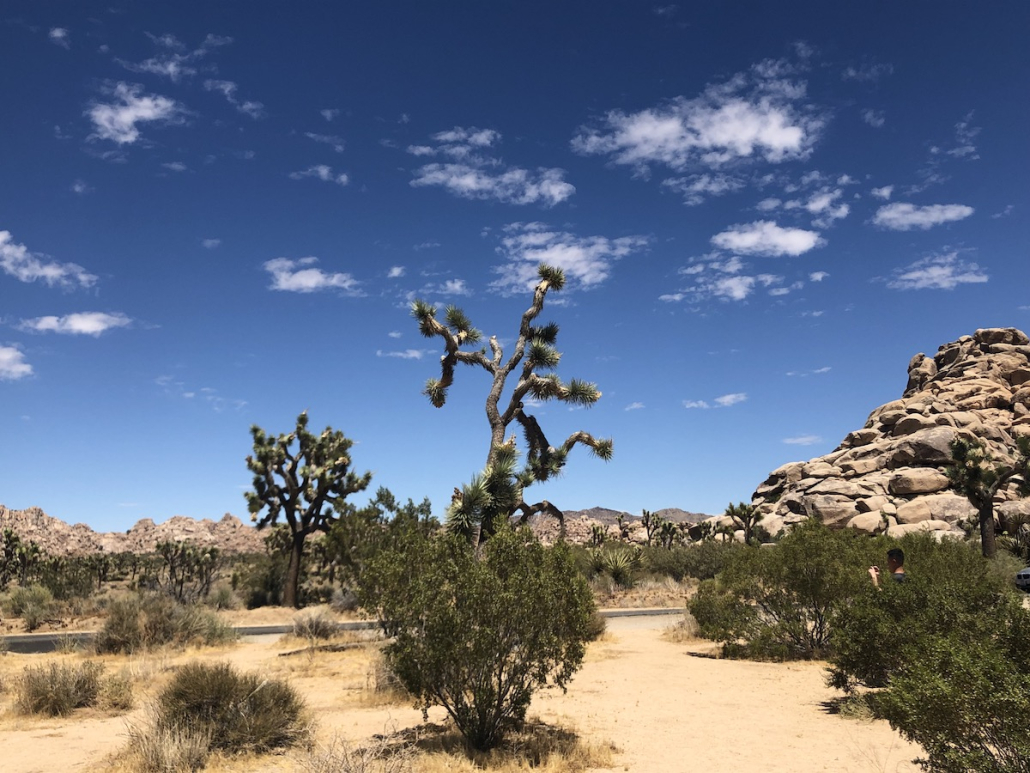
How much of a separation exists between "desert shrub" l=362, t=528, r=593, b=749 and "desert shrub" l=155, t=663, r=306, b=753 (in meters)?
2.17

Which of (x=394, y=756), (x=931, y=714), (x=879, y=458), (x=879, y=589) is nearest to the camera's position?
(x=931, y=714)

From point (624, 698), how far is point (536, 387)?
286 inches

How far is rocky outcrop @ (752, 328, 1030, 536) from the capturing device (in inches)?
1912

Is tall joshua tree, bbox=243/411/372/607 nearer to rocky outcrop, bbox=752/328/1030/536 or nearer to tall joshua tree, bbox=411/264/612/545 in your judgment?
tall joshua tree, bbox=411/264/612/545

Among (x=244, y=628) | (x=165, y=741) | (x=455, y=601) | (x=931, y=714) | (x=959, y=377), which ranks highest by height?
(x=959, y=377)

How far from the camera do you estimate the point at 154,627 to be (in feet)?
60.5

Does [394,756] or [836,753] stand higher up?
[394,756]

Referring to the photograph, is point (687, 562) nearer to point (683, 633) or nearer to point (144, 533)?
point (683, 633)

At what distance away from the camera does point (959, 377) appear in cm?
7038

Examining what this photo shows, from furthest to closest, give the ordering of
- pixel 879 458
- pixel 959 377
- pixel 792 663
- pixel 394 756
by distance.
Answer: pixel 959 377, pixel 879 458, pixel 792 663, pixel 394 756

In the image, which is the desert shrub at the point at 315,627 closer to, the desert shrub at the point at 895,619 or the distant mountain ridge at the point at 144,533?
the desert shrub at the point at 895,619

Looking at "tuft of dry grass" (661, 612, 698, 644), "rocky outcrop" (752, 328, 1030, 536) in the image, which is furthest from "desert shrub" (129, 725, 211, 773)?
"rocky outcrop" (752, 328, 1030, 536)

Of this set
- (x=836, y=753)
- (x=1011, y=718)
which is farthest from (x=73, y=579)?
(x=1011, y=718)

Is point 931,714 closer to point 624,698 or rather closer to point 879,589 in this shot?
point 879,589
